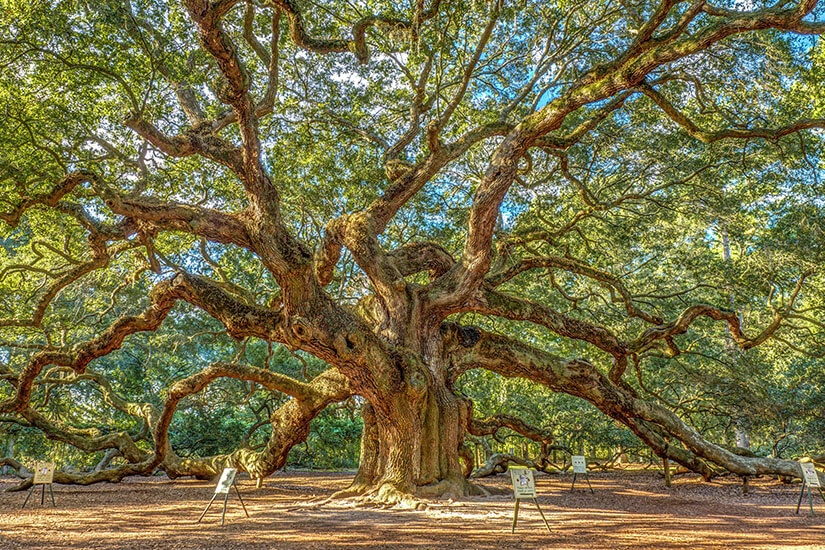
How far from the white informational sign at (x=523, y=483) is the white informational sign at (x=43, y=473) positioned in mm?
6485

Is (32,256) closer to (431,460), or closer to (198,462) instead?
(198,462)

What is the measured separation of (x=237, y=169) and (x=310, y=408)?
3.84m

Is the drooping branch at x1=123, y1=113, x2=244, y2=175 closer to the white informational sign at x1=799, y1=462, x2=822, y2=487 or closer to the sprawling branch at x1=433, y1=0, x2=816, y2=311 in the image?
the sprawling branch at x1=433, y1=0, x2=816, y2=311

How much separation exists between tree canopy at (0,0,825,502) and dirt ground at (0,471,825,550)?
917 mm

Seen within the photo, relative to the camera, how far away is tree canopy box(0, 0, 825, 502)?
657cm

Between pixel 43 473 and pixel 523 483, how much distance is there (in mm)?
6678

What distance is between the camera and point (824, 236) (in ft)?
28.6

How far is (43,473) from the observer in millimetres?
7320

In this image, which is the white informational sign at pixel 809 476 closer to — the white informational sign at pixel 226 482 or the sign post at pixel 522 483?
the sign post at pixel 522 483

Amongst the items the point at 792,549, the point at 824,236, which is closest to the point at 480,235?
the point at 792,549

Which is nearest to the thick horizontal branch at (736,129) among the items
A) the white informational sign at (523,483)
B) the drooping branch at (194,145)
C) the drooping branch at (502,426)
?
the white informational sign at (523,483)

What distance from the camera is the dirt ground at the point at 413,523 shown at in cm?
440

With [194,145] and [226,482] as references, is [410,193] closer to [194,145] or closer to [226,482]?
[194,145]

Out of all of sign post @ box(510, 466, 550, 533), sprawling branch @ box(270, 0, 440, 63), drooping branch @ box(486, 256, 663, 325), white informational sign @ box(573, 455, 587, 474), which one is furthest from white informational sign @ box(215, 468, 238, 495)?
white informational sign @ box(573, 455, 587, 474)
